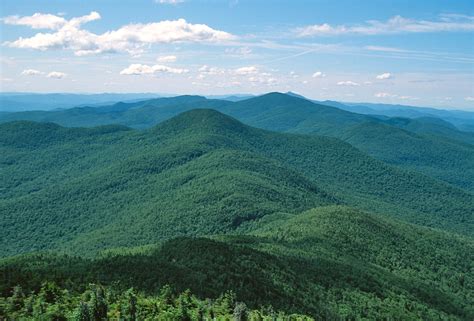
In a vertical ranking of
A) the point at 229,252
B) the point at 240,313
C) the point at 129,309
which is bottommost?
the point at 229,252

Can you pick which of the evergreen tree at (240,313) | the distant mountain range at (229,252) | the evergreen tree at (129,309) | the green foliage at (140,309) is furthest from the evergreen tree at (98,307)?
the evergreen tree at (240,313)

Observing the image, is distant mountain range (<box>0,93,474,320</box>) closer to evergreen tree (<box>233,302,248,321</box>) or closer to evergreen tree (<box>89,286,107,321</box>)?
evergreen tree (<box>89,286,107,321</box>)

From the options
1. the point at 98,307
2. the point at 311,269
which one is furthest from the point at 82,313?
the point at 311,269

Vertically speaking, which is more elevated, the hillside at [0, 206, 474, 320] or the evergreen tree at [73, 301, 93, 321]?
the evergreen tree at [73, 301, 93, 321]

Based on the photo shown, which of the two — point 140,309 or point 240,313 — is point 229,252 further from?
point 140,309

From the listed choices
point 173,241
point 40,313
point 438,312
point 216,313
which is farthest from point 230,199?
point 40,313

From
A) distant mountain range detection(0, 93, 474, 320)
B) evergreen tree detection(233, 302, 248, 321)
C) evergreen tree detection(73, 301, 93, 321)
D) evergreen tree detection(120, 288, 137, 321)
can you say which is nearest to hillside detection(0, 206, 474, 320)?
distant mountain range detection(0, 93, 474, 320)

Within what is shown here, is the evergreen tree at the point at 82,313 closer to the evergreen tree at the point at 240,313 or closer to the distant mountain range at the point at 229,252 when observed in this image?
the distant mountain range at the point at 229,252

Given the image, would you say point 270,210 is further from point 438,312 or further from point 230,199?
point 438,312
